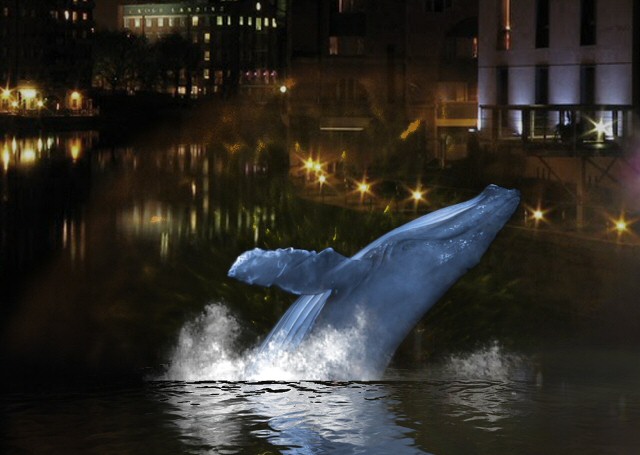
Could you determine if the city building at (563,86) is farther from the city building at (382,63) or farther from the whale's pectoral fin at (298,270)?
the whale's pectoral fin at (298,270)

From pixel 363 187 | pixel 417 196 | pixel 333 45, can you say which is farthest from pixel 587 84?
pixel 333 45

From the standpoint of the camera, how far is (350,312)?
1306cm

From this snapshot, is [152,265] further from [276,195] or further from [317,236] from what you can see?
[276,195]

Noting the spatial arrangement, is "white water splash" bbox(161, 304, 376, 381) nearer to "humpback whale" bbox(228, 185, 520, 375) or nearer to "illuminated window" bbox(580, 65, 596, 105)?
"humpback whale" bbox(228, 185, 520, 375)

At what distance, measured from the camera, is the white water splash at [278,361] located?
13492mm

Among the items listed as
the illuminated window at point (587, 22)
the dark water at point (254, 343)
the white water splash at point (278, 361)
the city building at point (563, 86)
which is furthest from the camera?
the illuminated window at point (587, 22)

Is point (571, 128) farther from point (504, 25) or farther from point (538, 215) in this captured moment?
point (538, 215)

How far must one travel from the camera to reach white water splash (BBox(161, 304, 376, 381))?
13.5m

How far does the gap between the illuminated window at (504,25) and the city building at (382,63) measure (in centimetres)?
1744

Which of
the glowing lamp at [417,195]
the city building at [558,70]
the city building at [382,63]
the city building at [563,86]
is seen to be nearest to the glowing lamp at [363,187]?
the glowing lamp at [417,195]

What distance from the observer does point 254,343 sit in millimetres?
19234

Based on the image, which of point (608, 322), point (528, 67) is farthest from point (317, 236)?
point (528, 67)

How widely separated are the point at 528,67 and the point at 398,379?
36.5m

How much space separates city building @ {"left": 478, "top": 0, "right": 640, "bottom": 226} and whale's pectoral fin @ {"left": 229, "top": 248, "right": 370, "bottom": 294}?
2444cm
